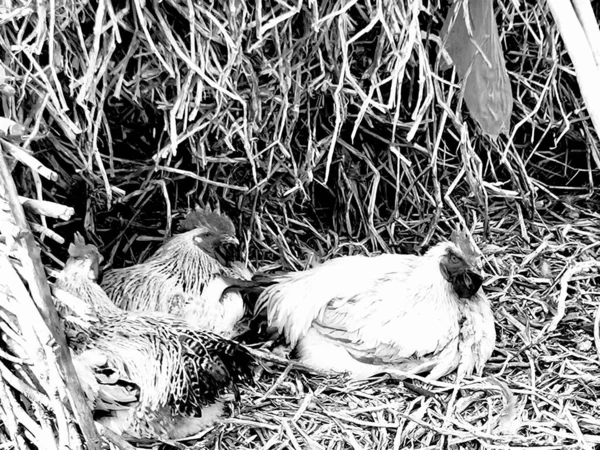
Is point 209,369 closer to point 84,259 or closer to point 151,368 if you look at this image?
point 151,368

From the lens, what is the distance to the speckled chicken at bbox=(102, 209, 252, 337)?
1890mm

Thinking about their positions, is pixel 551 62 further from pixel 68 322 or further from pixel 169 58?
pixel 68 322

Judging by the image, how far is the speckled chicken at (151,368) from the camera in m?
1.50

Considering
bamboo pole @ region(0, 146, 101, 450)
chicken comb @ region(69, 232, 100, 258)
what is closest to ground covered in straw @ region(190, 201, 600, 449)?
bamboo pole @ region(0, 146, 101, 450)

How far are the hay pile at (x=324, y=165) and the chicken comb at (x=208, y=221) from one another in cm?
5

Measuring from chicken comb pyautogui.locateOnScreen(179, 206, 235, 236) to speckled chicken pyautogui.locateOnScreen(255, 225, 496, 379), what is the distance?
0.61 feet

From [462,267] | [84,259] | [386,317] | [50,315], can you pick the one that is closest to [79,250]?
[84,259]

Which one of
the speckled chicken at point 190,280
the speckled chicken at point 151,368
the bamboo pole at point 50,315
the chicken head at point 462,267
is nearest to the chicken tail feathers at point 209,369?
the speckled chicken at point 151,368

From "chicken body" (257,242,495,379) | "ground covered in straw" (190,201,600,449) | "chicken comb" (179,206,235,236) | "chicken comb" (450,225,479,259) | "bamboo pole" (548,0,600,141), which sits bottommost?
"ground covered in straw" (190,201,600,449)

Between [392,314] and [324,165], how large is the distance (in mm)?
495

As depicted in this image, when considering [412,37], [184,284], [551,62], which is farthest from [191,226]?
[551,62]

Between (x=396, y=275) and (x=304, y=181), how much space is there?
317mm

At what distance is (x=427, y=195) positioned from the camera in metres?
2.17

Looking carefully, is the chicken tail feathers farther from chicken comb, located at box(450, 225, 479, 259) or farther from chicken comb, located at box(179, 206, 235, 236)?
chicken comb, located at box(450, 225, 479, 259)
